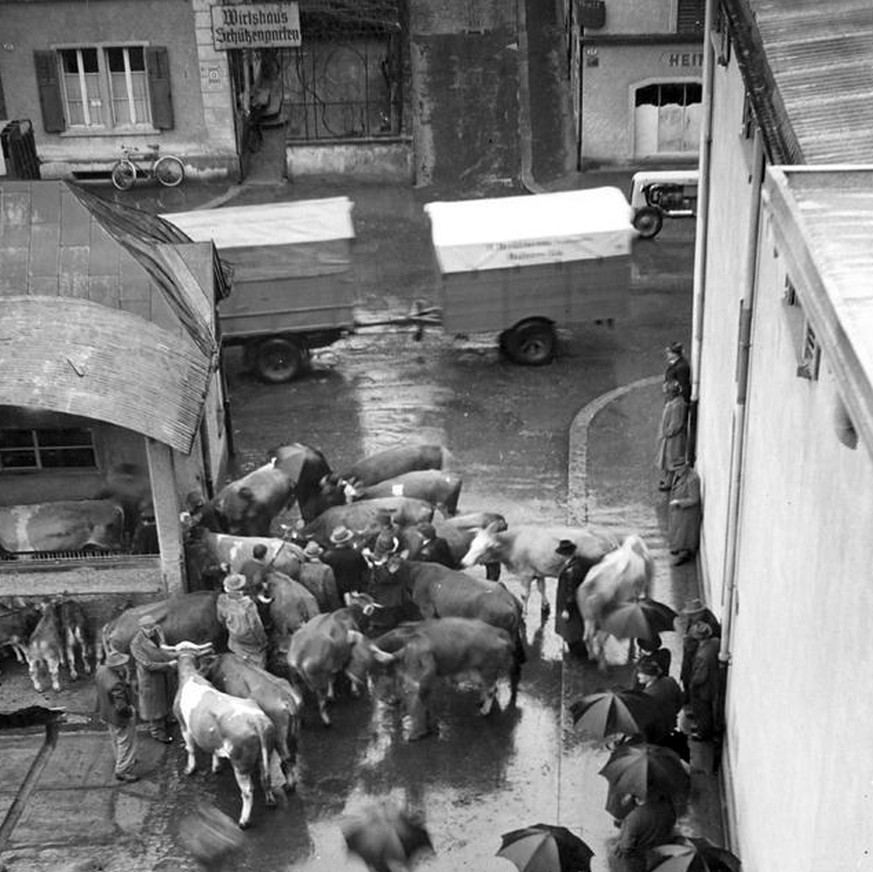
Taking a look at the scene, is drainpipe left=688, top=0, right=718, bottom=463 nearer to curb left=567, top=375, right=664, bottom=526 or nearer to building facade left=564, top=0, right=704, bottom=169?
curb left=567, top=375, right=664, bottom=526

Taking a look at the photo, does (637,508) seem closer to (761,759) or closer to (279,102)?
(761,759)

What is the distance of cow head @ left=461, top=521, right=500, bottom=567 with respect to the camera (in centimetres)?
1484

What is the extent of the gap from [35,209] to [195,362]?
8.13 feet

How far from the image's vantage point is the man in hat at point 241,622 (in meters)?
13.3

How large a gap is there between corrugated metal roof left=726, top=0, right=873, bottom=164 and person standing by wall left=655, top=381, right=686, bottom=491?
5.62 meters

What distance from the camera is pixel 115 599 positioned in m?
14.8

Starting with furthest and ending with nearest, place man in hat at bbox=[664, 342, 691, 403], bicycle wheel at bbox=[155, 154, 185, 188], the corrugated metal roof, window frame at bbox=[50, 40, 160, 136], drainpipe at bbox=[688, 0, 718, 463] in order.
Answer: bicycle wheel at bbox=[155, 154, 185, 188] → window frame at bbox=[50, 40, 160, 136] → man in hat at bbox=[664, 342, 691, 403] → drainpipe at bbox=[688, 0, 718, 463] → the corrugated metal roof

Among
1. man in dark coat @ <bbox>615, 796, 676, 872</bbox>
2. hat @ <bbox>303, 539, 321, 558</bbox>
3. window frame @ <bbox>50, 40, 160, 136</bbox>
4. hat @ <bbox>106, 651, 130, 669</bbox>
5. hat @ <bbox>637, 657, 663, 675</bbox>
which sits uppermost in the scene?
window frame @ <bbox>50, 40, 160, 136</bbox>

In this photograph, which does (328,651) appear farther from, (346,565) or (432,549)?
(432,549)

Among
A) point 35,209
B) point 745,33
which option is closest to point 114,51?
point 35,209

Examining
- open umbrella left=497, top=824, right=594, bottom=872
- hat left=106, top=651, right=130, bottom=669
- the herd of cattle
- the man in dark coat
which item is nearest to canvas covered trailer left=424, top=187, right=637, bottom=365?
the herd of cattle

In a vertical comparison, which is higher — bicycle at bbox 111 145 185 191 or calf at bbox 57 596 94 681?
bicycle at bbox 111 145 185 191

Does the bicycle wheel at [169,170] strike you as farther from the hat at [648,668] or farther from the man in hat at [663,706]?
the man in hat at [663,706]

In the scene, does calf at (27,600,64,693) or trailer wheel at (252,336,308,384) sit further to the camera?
trailer wheel at (252,336,308,384)
